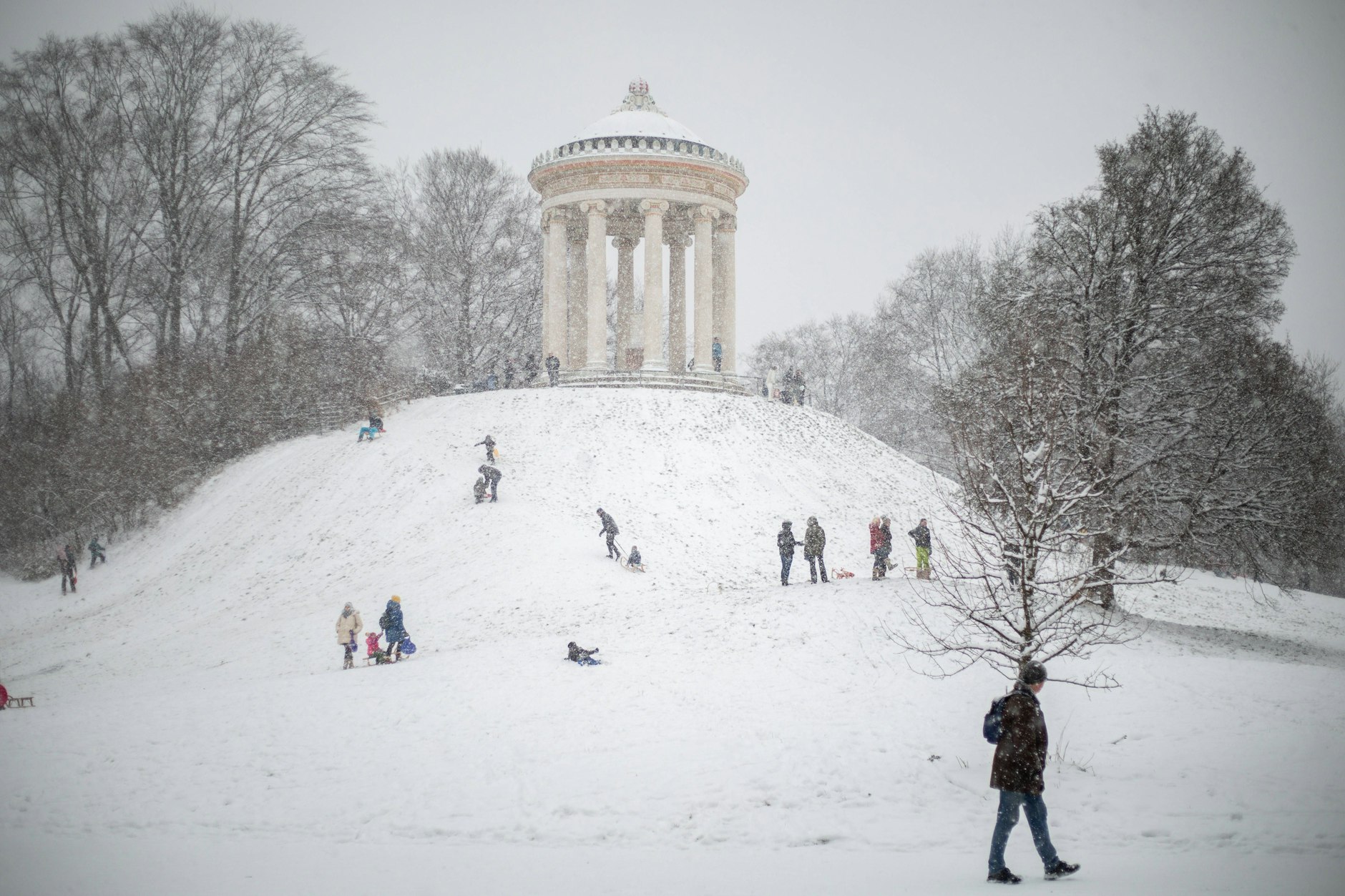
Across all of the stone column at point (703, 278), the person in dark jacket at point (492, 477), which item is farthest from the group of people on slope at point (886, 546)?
the stone column at point (703, 278)

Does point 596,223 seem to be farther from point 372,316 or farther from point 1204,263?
point 1204,263

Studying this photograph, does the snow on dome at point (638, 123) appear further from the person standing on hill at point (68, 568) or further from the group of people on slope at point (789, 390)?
the person standing on hill at point (68, 568)

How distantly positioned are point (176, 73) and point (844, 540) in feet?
87.3

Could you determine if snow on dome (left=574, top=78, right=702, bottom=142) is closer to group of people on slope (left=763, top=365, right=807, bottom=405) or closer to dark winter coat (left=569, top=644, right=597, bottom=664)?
group of people on slope (left=763, top=365, right=807, bottom=405)

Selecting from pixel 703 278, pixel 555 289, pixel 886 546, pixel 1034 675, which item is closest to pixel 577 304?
pixel 555 289

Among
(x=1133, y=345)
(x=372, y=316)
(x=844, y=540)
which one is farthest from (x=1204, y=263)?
Result: (x=372, y=316)

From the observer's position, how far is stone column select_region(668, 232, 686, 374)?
37.1 m

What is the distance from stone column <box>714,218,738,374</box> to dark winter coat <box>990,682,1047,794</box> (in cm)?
2757

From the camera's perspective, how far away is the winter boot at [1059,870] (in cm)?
638

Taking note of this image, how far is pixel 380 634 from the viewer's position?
51.0 feet

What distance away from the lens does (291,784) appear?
A: 1002 centimetres

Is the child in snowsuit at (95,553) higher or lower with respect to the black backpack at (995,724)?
higher

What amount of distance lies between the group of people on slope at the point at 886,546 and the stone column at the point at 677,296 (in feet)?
64.9

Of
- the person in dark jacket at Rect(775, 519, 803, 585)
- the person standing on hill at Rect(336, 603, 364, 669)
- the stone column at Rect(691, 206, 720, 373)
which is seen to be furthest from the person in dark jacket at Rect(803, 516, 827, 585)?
the stone column at Rect(691, 206, 720, 373)
